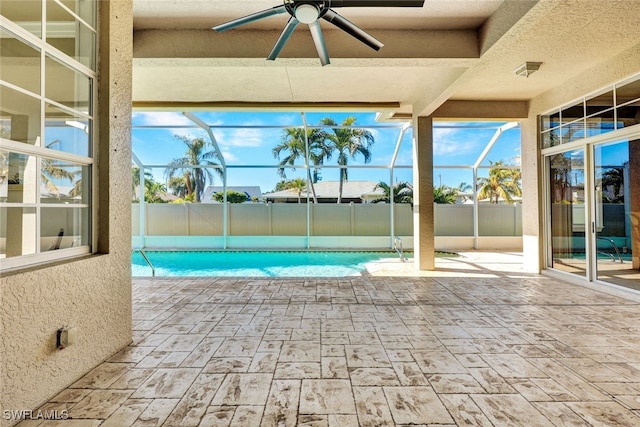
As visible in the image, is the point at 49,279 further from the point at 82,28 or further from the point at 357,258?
the point at 357,258

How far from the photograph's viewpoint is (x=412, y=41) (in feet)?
13.0

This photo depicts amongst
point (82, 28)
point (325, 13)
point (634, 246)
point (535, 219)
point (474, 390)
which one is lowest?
point (474, 390)

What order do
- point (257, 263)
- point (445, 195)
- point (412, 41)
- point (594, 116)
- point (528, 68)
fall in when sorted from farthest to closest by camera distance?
point (445, 195), point (257, 263), point (594, 116), point (528, 68), point (412, 41)

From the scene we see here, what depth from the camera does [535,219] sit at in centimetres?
600

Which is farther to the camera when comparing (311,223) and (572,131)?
(311,223)

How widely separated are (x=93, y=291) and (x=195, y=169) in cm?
975

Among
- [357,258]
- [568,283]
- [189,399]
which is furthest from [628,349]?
[357,258]

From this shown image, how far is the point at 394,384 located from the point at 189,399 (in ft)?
4.54

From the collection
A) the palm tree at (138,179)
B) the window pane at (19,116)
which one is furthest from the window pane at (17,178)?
the palm tree at (138,179)

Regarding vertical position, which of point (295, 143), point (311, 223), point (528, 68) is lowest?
point (311, 223)

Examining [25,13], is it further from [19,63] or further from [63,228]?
[63,228]

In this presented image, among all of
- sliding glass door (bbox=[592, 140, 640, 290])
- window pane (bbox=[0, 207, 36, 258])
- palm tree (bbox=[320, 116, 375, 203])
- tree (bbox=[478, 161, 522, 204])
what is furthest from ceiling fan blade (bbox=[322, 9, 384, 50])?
tree (bbox=[478, 161, 522, 204])

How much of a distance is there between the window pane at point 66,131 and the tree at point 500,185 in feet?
37.4

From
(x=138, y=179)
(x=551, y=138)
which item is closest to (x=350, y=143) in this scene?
(x=551, y=138)
